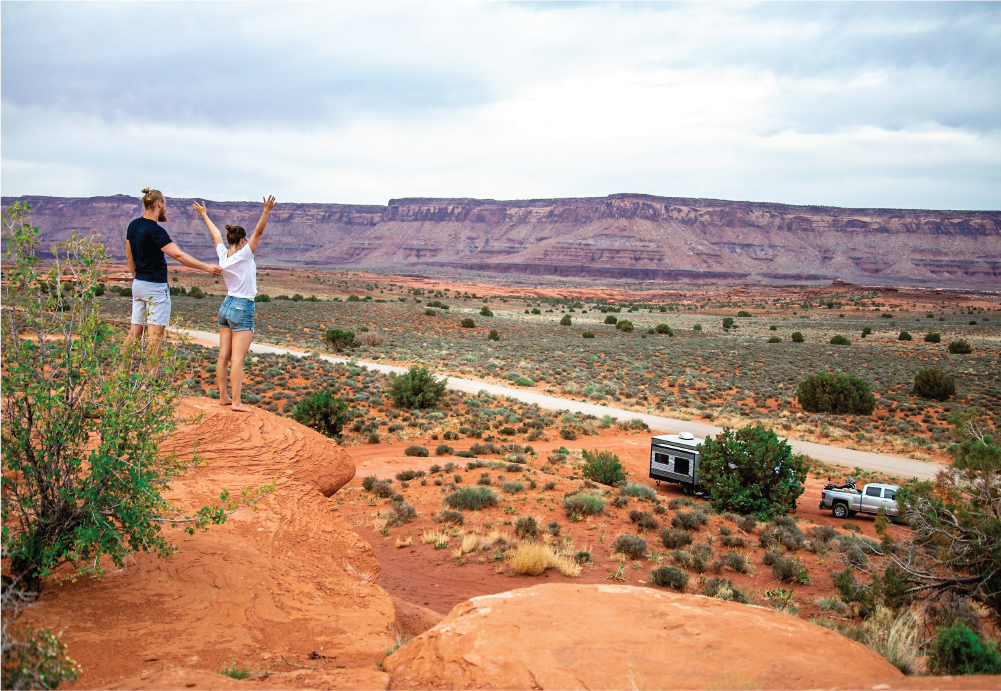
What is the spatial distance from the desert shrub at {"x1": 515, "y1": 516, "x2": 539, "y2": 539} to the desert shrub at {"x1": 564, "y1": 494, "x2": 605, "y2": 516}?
3.76ft

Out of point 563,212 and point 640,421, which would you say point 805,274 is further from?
point 640,421

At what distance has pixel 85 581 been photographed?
4453mm

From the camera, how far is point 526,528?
414 inches

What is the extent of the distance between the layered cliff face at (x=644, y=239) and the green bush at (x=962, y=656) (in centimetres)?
14940

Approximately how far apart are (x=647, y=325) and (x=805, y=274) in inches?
4360

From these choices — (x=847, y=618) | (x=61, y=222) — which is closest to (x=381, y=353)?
(x=847, y=618)

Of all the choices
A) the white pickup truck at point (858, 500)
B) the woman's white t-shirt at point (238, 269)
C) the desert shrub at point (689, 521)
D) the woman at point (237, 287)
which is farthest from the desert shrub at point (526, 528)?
the white pickup truck at point (858, 500)

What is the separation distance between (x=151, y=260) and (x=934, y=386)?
32520 mm

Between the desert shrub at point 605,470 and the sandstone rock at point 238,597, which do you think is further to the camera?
the desert shrub at point 605,470

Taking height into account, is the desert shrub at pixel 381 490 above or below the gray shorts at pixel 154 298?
below

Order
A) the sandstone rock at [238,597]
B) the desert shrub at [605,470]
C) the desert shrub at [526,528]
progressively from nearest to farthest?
the sandstone rock at [238,597] → the desert shrub at [526,528] → the desert shrub at [605,470]

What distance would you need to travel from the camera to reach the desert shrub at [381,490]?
12.1 m

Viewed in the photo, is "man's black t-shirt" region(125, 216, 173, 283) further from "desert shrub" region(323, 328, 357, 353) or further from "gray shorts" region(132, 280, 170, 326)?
"desert shrub" region(323, 328, 357, 353)

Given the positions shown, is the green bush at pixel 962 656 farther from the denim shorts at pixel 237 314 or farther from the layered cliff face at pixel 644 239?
the layered cliff face at pixel 644 239
